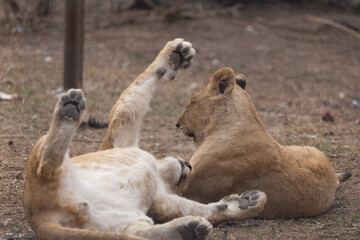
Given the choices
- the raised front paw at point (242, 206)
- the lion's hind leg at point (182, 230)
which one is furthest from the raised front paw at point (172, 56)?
the lion's hind leg at point (182, 230)

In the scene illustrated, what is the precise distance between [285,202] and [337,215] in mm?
421

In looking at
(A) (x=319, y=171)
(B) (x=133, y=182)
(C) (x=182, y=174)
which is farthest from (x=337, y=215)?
(B) (x=133, y=182)

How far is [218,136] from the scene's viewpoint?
4.21m

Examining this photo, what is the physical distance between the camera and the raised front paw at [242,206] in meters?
3.80

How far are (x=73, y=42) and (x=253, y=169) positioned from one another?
4.35 meters

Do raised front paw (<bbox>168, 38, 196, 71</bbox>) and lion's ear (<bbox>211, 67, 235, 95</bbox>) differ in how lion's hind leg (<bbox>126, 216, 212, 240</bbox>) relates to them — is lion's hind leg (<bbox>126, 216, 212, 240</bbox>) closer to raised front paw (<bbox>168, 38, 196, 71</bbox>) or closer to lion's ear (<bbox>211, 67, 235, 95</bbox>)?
lion's ear (<bbox>211, 67, 235, 95</bbox>)

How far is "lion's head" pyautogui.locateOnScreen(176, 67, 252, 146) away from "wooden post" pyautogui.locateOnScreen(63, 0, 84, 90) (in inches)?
138

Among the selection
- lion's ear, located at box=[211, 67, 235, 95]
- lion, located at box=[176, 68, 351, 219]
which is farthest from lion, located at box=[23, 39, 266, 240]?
lion's ear, located at box=[211, 67, 235, 95]

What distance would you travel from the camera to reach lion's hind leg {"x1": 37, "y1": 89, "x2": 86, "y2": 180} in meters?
3.19

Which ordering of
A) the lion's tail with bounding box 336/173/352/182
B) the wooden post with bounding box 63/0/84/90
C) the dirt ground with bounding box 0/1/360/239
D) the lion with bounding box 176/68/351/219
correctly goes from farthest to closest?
the wooden post with bounding box 63/0/84/90 → the lion's tail with bounding box 336/173/352/182 → the dirt ground with bounding box 0/1/360/239 → the lion with bounding box 176/68/351/219

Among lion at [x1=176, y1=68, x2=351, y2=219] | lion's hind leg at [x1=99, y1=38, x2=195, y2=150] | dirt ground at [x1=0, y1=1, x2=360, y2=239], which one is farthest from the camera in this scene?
lion's hind leg at [x1=99, y1=38, x2=195, y2=150]

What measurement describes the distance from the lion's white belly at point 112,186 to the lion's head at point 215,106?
0.65m

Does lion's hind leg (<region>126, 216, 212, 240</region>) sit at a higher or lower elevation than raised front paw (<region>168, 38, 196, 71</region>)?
lower

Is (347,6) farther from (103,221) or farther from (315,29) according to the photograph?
(103,221)
